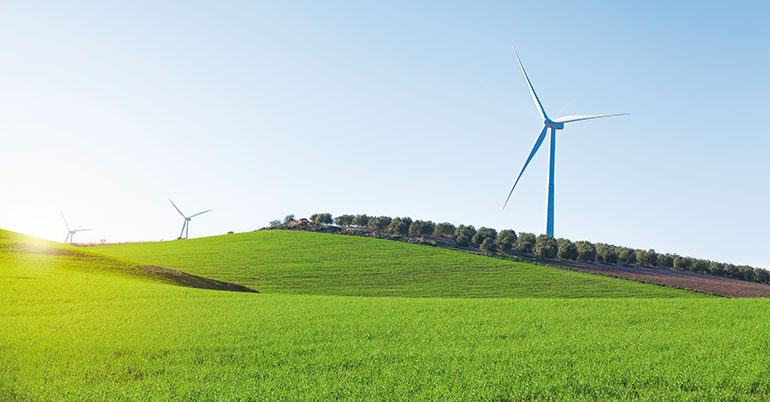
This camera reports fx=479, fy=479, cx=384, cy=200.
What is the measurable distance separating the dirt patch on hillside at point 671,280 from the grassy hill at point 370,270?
476 centimetres

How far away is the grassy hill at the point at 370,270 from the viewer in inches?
1972

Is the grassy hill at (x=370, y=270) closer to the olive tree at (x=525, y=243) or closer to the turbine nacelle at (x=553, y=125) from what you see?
the olive tree at (x=525, y=243)

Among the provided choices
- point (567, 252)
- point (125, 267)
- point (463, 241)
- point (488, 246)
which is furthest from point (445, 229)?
point (125, 267)

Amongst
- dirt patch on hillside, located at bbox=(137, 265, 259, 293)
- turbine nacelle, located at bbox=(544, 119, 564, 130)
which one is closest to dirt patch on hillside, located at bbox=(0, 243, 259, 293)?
dirt patch on hillside, located at bbox=(137, 265, 259, 293)

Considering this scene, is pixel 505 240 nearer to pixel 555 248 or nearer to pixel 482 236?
pixel 482 236

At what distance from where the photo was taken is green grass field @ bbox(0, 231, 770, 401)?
38.3ft

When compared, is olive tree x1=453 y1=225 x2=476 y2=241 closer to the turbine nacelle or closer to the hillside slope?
the turbine nacelle

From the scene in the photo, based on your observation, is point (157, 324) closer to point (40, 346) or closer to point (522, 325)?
point (40, 346)

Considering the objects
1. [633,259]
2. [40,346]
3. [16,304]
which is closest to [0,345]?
[40,346]

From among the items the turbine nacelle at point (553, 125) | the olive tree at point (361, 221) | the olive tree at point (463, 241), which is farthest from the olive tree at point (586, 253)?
the olive tree at point (361, 221)

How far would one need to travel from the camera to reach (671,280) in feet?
214

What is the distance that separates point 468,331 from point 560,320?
5209 millimetres

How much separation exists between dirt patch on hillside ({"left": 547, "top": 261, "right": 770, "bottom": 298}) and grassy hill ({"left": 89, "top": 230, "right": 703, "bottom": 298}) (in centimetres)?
476

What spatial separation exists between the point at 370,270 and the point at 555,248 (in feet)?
111
